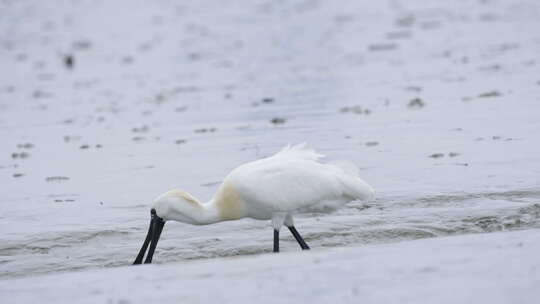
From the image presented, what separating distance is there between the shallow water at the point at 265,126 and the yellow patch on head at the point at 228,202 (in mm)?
537

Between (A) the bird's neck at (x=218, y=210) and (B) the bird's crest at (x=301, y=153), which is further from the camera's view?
(B) the bird's crest at (x=301, y=153)

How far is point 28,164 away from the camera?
15336mm

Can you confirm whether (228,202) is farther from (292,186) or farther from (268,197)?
(292,186)

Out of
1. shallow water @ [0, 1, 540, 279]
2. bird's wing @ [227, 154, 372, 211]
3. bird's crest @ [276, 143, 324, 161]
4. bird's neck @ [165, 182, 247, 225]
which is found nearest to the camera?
bird's wing @ [227, 154, 372, 211]

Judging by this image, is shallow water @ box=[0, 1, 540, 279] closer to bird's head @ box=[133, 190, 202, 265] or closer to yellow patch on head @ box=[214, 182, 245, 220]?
bird's head @ box=[133, 190, 202, 265]

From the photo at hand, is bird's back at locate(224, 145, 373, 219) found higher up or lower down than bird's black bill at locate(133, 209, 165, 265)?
higher up

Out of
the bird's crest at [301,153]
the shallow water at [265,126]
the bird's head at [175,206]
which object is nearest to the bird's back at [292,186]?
the bird's crest at [301,153]

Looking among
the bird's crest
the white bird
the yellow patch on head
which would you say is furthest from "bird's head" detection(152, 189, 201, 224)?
the bird's crest

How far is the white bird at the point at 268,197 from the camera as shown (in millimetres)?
9859

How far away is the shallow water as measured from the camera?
11.0 meters

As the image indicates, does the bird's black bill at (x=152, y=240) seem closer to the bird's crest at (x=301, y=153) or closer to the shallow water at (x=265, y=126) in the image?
the shallow water at (x=265, y=126)

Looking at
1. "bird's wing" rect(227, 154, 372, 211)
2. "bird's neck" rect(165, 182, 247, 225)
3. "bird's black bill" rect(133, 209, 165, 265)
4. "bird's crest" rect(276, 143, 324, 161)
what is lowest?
"bird's black bill" rect(133, 209, 165, 265)

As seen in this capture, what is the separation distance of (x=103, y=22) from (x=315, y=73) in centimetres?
1953

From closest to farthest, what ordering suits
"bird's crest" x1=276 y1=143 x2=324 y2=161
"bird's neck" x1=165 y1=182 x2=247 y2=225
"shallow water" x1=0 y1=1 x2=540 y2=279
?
1. "bird's neck" x1=165 y1=182 x2=247 y2=225
2. "bird's crest" x1=276 y1=143 x2=324 y2=161
3. "shallow water" x1=0 y1=1 x2=540 y2=279
